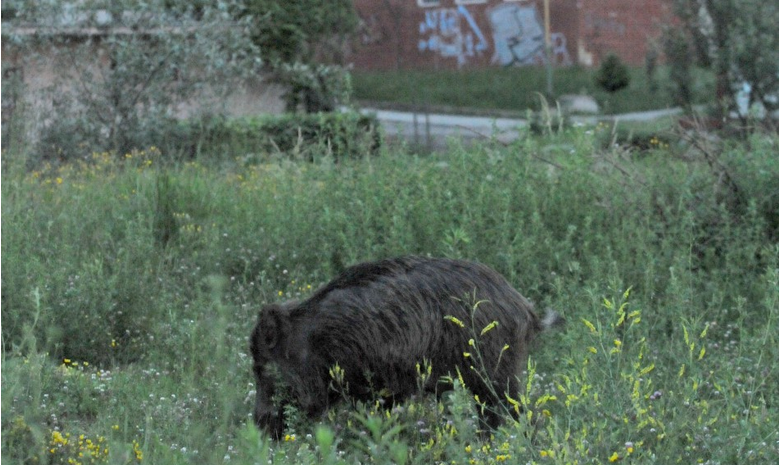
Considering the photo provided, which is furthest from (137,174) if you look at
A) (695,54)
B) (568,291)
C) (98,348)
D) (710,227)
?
(695,54)

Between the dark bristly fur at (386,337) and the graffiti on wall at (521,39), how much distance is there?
102ft

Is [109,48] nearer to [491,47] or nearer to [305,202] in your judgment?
[305,202]

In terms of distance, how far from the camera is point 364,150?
9.27 meters

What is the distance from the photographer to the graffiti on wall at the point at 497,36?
35.6 meters

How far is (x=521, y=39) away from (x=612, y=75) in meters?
4.20

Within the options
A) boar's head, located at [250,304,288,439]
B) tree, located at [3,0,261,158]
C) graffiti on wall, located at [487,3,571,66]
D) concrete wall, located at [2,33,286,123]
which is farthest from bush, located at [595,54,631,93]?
boar's head, located at [250,304,288,439]

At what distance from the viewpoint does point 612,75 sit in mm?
32500

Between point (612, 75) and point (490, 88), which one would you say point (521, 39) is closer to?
point (490, 88)

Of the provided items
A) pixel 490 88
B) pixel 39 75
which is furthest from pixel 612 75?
pixel 39 75

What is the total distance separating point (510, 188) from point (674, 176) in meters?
1.52

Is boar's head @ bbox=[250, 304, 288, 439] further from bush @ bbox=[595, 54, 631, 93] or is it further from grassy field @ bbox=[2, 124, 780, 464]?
bush @ bbox=[595, 54, 631, 93]

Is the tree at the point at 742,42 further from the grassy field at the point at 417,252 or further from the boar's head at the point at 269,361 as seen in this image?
Answer: the boar's head at the point at 269,361

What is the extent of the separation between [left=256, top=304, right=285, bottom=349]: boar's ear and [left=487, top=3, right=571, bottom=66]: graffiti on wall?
103 ft

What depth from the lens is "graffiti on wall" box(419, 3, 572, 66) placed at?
117 feet
